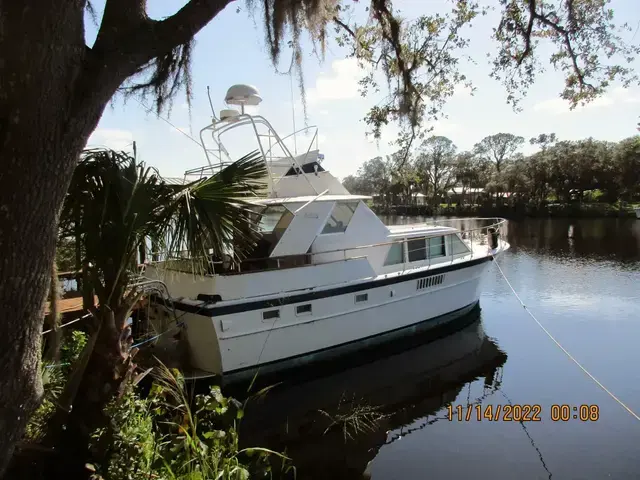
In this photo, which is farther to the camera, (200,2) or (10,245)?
(200,2)

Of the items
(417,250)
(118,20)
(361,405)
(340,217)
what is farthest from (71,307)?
(118,20)

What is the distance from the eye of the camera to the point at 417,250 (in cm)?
1133

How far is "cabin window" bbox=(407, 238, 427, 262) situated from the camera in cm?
1125

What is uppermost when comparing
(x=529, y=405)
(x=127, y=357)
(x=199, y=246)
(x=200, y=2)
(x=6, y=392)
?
(x=200, y=2)

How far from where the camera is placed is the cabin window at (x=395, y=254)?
10.7 metres

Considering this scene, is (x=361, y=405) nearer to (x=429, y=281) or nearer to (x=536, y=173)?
(x=429, y=281)

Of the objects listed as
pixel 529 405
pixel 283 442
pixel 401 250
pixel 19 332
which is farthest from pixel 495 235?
pixel 19 332

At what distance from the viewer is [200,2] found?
3.05 m

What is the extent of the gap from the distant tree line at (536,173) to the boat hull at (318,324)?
24.3 metres

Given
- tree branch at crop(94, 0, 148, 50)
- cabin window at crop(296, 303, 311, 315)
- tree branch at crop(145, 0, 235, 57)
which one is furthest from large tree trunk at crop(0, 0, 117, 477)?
cabin window at crop(296, 303, 311, 315)

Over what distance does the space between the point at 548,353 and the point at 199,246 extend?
9216 mm

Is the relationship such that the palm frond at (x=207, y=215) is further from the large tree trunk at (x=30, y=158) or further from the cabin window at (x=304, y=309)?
the cabin window at (x=304, y=309)

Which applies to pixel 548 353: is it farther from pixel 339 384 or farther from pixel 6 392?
pixel 6 392
